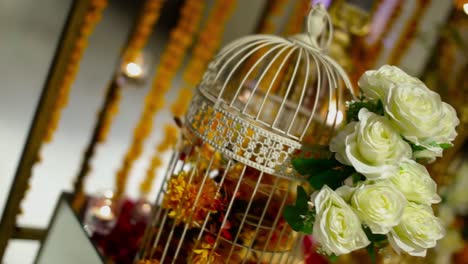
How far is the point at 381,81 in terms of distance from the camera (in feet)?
2.92

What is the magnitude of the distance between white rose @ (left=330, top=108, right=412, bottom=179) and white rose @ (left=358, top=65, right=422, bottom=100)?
2.2 inches

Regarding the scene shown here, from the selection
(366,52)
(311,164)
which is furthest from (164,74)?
(311,164)

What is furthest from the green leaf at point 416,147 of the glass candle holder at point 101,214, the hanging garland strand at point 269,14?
the hanging garland strand at point 269,14

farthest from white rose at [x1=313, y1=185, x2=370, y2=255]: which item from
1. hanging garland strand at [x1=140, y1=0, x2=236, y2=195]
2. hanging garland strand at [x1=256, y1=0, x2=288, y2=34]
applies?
hanging garland strand at [x1=256, y1=0, x2=288, y2=34]

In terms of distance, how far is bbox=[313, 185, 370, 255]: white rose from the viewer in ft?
2.69

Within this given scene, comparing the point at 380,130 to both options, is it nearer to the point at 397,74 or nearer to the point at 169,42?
the point at 397,74

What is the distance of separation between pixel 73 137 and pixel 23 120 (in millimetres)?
365

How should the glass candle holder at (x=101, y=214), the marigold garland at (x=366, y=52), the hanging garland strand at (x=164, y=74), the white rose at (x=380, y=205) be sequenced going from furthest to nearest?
the marigold garland at (x=366, y=52) → the hanging garland strand at (x=164, y=74) → the glass candle holder at (x=101, y=214) → the white rose at (x=380, y=205)

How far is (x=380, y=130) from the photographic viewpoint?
0.84 meters

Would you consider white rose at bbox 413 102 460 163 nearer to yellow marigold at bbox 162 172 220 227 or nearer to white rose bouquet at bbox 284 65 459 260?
white rose bouquet at bbox 284 65 459 260

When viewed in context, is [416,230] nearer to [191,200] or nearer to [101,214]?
[191,200]

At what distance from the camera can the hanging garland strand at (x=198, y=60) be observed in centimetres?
229

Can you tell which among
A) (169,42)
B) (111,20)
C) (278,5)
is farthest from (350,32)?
(111,20)

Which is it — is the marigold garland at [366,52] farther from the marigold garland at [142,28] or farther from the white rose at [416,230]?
the white rose at [416,230]
